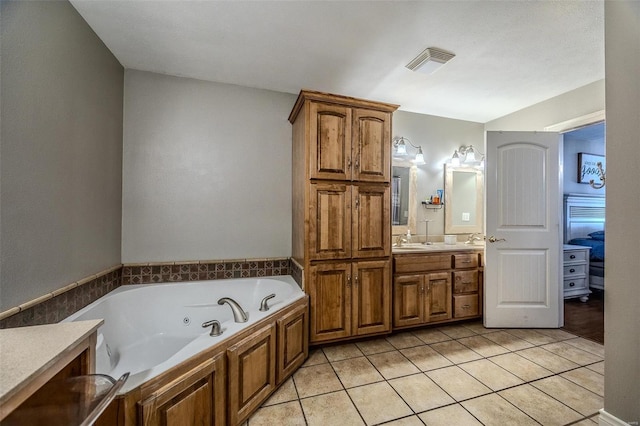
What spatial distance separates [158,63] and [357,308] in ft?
9.42

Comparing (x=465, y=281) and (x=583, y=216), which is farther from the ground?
(x=583, y=216)

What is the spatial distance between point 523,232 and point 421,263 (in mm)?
1223

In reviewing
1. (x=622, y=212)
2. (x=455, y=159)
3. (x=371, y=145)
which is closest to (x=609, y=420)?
(x=622, y=212)

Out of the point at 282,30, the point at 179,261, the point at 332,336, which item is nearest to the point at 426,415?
the point at 332,336

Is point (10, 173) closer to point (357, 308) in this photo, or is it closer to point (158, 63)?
point (158, 63)

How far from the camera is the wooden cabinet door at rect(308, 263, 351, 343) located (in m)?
2.31

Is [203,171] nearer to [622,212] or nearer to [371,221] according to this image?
[371,221]

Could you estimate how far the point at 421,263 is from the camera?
275cm

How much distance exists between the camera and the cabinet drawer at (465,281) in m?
2.92

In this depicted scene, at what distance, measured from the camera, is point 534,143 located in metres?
2.88

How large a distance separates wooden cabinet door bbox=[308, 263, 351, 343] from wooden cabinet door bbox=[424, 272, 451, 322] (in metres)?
0.96


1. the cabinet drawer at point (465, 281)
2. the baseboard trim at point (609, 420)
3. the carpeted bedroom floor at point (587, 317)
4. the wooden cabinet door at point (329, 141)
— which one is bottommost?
the carpeted bedroom floor at point (587, 317)

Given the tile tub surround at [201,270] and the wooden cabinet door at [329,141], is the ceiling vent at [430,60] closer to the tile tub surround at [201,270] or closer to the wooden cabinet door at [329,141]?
the wooden cabinet door at [329,141]

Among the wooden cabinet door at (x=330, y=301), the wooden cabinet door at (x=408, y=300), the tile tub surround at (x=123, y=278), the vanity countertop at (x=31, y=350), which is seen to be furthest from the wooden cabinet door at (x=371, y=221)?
the vanity countertop at (x=31, y=350)
